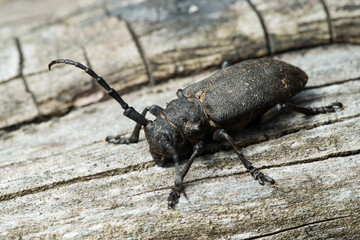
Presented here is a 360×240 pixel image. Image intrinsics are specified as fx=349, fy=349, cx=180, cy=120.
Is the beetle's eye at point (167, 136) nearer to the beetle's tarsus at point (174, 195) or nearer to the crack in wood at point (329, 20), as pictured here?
the beetle's tarsus at point (174, 195)

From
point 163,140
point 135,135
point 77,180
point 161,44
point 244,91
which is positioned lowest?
point 77,180

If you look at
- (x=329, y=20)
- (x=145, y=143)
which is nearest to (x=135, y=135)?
(x=145, y=143)

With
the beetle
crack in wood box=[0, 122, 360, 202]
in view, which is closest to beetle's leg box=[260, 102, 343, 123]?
the beetle

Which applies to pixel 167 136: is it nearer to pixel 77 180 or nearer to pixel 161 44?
pixel 77 180

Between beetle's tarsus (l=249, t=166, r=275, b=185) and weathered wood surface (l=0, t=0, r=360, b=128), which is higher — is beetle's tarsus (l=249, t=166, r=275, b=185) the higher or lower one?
the lower one

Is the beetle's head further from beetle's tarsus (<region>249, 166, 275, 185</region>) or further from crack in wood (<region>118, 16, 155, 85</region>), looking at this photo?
crack in wood (<region>118, 16, 155, 85</region>)

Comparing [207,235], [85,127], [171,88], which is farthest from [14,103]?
[207,235]

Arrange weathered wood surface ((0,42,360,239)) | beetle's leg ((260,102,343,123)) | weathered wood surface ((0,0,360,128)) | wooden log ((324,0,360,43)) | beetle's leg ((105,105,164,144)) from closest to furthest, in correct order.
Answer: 1. weathered wood surface ((0,42,360,239))
2. beetle's leg ((260,102,343,123))
3. beetle's leg ((105,105,164,144))
4. weathered wood surface ((0,0,360,128))
5. wooden log ((324,0,360,43))
